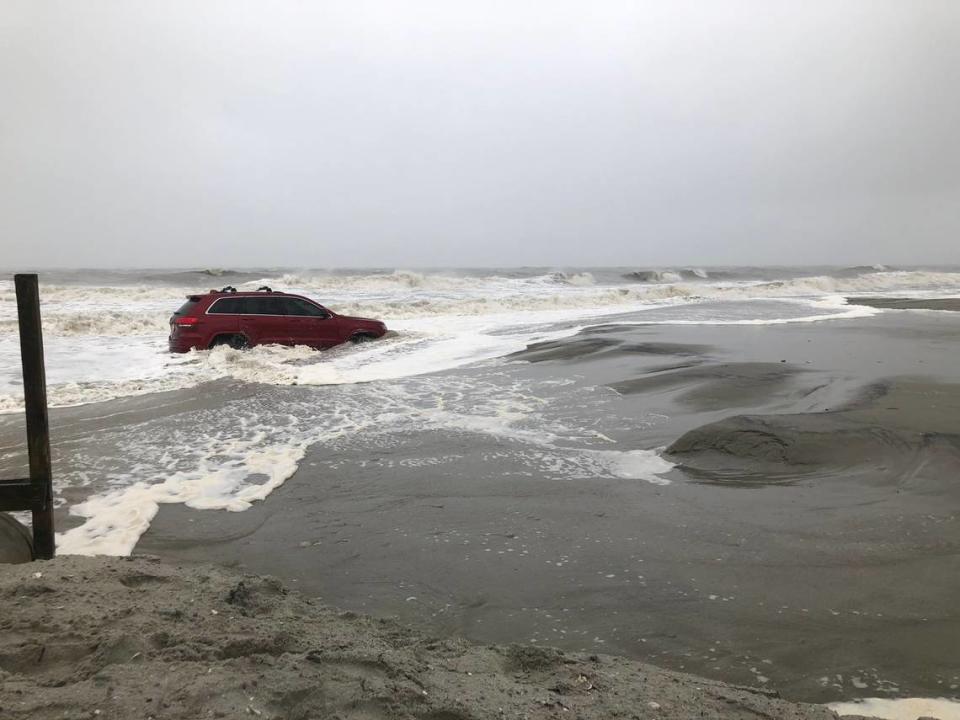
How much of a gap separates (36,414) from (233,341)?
1075 cm

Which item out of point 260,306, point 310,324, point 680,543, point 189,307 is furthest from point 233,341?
point 680,543

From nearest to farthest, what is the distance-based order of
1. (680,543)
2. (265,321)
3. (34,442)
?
(34,442) < (680,543) < (265,321)

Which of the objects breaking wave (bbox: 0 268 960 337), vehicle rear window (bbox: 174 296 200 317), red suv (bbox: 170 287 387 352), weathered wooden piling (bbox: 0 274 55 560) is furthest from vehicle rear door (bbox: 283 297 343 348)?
weathered wooden piling (bbox: 0 274 55 560)

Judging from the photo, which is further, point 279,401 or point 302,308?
point 302,308

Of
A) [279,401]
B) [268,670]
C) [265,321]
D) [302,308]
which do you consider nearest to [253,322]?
[265,321]

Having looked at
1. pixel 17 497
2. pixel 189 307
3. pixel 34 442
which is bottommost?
pixel 17 497

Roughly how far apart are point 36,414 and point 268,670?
2.56 m

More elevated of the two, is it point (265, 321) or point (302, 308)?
point (302, 308)

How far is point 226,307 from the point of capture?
1420cm

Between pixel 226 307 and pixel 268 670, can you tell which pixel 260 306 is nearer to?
pixel 226 307

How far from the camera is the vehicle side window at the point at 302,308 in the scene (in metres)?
14.9

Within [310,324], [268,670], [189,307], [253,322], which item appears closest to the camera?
[268,670]

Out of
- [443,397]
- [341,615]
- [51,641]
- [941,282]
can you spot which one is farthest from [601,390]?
[941,282]

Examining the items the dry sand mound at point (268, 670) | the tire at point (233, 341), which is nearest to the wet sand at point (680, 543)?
the dry sand mound at point (268, 670)
